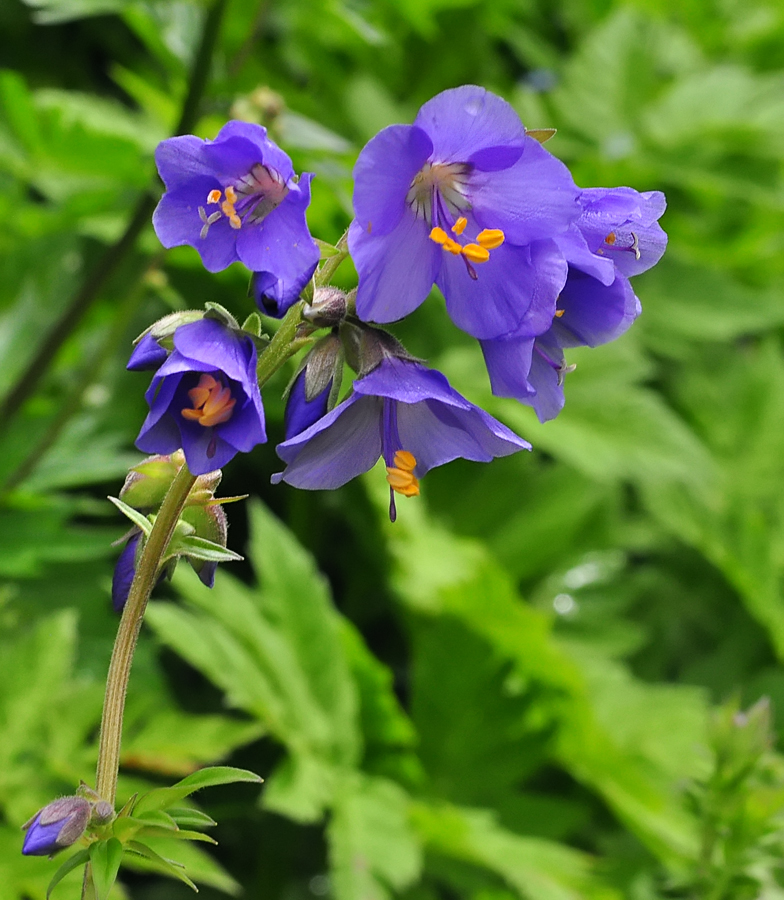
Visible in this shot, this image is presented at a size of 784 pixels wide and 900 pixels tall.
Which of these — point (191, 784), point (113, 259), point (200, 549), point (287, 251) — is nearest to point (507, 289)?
point (287, 251)

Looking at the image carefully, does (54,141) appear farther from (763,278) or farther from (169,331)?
→ (763,278)

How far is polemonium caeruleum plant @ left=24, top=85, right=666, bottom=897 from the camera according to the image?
0.56m

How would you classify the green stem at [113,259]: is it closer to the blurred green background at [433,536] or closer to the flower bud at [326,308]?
the blurred green background at [433,536]

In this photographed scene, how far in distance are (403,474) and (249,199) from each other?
19cm

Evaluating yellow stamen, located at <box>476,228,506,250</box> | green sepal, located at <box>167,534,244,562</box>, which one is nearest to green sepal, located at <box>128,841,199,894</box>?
green sepal, located at <box>167,534,244,562</box>

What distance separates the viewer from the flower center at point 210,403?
55 centimetres

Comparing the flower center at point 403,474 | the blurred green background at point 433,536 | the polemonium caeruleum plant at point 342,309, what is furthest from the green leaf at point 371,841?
the flower center at point 403,474

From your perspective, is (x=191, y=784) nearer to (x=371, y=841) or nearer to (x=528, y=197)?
(x=528, y=197)

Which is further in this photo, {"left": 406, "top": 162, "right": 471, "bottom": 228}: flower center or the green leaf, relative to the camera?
the green leaf

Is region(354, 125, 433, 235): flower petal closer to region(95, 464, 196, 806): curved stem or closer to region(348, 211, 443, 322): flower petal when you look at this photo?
region(348, 211, 443, 322): flower petal

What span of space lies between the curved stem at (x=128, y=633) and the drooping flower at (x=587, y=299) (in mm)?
201

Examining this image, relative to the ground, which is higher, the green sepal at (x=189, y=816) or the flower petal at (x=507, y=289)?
the flower petal at (x=507, y=289)

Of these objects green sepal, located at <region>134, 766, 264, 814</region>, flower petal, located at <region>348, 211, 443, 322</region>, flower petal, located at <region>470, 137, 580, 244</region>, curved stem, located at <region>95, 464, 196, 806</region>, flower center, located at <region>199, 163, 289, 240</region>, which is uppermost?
flower petal, located at <region>470, 137, 580, 244</region>

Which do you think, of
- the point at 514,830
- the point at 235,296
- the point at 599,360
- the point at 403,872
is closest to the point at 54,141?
the point at 235,296
